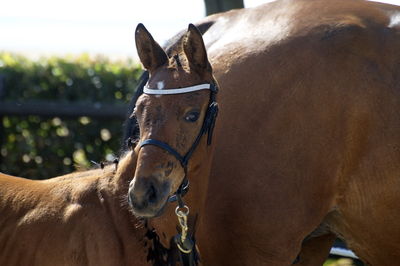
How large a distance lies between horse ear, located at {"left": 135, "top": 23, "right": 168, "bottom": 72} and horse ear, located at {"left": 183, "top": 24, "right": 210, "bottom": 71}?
0.13 metres

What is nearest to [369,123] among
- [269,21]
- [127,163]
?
[269,21]

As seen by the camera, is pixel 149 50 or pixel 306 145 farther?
pixel 306 145

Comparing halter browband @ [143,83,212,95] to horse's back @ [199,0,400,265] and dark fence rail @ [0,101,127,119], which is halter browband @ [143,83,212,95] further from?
dark fence rail @ [0,101,127,119]

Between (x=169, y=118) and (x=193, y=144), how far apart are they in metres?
0.18

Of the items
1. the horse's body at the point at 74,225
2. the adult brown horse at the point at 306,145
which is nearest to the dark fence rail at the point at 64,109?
the adult brown horse at the point at 306,145

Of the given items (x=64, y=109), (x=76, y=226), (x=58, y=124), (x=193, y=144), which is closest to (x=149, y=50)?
(x=193, y=144)

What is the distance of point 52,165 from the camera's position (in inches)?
321

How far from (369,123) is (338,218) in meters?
0.59

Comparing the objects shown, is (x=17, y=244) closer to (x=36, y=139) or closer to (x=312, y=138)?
(x=312, y=138)

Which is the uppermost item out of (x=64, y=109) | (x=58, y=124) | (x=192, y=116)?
(x=192, y=116)

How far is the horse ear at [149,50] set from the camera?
145 inches

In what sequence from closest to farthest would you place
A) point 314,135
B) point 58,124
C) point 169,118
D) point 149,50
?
point 169,118, point 149,50, point 314,135, point 58,124

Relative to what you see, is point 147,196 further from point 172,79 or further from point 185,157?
point 172,79

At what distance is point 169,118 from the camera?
11.3ft
